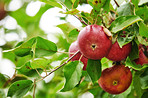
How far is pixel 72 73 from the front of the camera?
1.05 metres

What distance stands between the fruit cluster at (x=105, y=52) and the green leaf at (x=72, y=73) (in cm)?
5

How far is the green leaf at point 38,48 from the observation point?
1138 mm

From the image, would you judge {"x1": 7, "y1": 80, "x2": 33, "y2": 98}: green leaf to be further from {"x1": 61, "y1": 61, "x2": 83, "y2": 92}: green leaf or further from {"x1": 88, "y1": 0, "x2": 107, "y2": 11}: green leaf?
{"x1": 88, "y1": 0, "x2": 107, "y2": 11}: green leaf

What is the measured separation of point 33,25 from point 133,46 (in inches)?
56.5

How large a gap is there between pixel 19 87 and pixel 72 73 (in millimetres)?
303

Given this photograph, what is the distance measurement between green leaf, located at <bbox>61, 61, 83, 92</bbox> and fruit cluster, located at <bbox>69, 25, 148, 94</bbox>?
0.05m

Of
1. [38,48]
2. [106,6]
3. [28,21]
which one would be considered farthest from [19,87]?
[28,21]

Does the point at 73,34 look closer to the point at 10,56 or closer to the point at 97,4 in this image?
the point at 97,4

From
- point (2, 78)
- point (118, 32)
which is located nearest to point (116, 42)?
point (118, 32)

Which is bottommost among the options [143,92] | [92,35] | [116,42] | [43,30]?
[143,92]

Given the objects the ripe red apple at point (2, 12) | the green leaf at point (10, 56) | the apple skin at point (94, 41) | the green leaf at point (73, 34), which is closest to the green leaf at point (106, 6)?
the apple skin at point (94, 41)

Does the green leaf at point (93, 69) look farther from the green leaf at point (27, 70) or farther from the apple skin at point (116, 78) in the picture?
the green leaf at point (27, 70)

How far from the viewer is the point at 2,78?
5.09 ft

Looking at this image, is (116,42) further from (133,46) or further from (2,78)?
(2,78)
